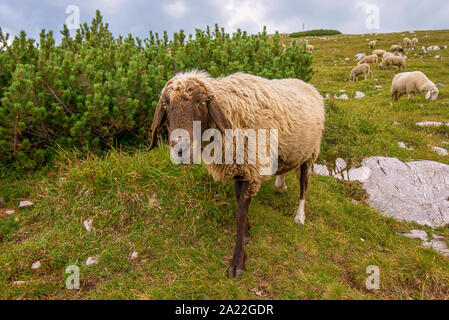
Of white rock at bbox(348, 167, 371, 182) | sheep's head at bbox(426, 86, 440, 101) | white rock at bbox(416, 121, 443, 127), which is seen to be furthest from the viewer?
sheep's head at bbox(426, 86, 440, 101)

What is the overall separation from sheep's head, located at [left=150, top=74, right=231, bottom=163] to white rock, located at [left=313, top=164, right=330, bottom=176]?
3.86m

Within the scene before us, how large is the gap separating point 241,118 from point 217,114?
459mm

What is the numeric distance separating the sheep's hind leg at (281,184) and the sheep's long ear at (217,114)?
102 inches

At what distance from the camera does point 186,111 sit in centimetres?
263

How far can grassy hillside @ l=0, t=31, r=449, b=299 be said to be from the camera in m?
3.05

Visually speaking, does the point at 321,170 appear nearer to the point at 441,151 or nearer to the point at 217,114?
the point at 441,151

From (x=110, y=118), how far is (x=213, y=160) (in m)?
2.85

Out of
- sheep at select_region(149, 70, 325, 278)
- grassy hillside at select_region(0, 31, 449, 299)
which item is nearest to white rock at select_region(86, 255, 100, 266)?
grassy hillside at select_region(0, 31, 449, 299)

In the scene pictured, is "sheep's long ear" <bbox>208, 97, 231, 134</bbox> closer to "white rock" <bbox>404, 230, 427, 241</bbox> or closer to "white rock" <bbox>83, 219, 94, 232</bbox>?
"white rock" <bbox>83, 219, 94, 232</bbox>

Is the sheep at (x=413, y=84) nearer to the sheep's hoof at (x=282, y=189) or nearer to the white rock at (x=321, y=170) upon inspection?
Result: the white rock at (x=321, y=170)

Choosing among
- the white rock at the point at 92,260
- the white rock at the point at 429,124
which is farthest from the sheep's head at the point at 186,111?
the white rock at the point at 429,124

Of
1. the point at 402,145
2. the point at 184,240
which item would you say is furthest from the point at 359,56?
the point at 184,240

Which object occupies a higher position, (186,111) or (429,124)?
(186,111)

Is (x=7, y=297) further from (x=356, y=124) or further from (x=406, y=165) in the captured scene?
(x=356, y=124)
